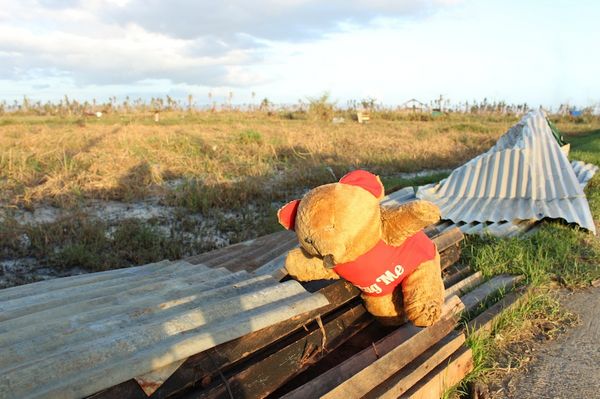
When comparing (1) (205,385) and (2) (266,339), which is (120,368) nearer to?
(1) (205,385)

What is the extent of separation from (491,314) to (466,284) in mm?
545

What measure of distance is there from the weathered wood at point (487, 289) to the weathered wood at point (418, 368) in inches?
31.6

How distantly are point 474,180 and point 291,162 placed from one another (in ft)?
13.5

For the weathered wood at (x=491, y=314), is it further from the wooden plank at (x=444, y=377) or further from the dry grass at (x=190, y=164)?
the dry grass at (x=190, y=164)

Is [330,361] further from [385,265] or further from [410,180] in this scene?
[410,180]

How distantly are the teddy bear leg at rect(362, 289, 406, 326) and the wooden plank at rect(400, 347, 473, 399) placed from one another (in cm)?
33

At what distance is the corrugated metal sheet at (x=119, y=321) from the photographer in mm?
1733

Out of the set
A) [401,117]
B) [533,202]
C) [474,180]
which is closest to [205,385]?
[533,202]

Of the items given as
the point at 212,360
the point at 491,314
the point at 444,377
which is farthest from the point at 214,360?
the point at 491,314

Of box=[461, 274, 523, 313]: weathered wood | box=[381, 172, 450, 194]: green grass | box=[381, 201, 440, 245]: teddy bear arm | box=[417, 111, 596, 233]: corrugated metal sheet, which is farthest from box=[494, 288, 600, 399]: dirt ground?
box=[381, 172, 450, 194]: green grass

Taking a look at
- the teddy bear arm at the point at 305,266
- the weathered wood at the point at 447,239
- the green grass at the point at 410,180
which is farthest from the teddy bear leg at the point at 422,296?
the green grass at the point at 410,180

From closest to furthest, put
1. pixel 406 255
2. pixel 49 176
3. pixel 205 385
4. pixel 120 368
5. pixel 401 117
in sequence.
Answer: pixel 120 368
pixel 205 385
pixel 406 255
pixel 49 176
pixel 401 117

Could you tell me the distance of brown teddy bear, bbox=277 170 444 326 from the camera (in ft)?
7.29

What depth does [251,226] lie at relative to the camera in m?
5.77
